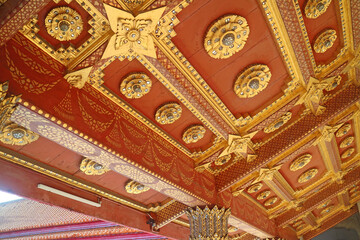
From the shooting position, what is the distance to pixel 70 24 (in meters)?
2.82

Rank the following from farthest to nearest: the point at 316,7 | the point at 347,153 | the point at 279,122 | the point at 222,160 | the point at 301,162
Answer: the point at 347,153, the point at 301,162, the point at 222,160, the point at 279,122, the point at 316,7

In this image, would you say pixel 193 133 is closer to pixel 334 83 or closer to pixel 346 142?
pixel 334 83

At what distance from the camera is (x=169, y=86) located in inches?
144

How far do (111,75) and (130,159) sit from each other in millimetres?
1085

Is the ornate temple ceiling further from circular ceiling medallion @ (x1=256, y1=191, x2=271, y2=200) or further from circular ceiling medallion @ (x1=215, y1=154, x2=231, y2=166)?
circular ceiling medallion @ (x1=256, y1=191, x2=271, y2=200)

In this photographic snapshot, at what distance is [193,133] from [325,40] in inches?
90.7

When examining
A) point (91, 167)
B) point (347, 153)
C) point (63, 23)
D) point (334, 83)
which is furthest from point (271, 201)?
point (63, 23)

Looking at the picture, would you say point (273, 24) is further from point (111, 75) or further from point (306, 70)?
point (111, 75)

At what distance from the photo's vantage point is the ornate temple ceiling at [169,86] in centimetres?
281

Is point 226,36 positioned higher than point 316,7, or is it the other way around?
point 316,7

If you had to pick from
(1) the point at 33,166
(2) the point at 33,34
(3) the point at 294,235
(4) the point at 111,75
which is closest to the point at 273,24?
(4) the point at 111,75

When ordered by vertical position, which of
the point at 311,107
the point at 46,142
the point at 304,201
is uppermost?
the point at 304,201

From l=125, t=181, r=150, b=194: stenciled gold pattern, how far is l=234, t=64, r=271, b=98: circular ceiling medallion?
2496mm

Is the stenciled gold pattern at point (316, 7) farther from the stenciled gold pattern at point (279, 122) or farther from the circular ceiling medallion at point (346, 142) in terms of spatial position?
the circular ceiling medallion at point (346, 142)
